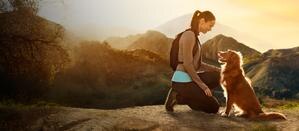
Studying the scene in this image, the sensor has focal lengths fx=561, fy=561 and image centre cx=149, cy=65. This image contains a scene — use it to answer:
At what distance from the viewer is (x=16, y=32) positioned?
13.8m

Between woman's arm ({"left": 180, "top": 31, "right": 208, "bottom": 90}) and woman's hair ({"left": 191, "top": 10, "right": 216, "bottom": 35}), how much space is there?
0.18 metres

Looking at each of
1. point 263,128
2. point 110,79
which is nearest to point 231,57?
point 263,128

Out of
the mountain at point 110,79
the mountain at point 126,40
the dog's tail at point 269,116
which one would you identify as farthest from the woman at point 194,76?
the mountain at point 126,40

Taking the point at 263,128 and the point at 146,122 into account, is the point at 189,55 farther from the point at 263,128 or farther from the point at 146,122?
the point at 263,128

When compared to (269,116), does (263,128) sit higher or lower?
lower

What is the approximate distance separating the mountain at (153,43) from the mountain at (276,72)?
Result: 32.5 ft

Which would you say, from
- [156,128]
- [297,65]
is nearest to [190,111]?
[156,128]

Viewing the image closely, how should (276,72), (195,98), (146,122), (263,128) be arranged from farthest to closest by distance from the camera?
1. (276,72)
2. (195,98)
3. (146,122)
4. (263,128)

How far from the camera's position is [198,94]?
1131cm

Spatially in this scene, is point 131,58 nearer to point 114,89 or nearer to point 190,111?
point 114,89

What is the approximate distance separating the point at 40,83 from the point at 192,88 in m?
6.87

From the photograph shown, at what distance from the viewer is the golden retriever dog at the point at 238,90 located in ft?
36.8

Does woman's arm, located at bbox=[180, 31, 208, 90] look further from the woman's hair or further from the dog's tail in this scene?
the dog's tail

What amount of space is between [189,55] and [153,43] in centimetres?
4705
